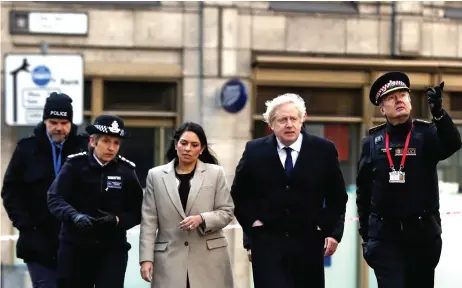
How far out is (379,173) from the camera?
20.0 ft

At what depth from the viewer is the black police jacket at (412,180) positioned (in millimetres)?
5938

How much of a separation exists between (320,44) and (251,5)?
1.21 m

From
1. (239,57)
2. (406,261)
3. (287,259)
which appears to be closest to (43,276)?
(287,259)

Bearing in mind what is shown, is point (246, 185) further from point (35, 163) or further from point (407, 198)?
point (35, 163)

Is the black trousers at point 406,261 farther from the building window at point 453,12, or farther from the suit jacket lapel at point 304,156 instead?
the building window at point 453,12

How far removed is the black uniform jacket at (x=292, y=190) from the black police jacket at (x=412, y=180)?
0.27m

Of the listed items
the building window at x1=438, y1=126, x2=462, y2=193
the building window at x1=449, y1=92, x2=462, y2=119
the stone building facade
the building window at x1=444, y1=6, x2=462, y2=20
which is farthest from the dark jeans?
the building window at x1=444, y1=6, x2=462, y2=20

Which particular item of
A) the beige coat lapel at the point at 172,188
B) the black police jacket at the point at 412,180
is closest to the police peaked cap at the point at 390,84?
the black police jacket at the point at 412,180

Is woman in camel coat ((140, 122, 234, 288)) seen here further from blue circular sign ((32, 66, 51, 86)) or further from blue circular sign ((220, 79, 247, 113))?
blue circular sign ((220, 79, 247, 113))

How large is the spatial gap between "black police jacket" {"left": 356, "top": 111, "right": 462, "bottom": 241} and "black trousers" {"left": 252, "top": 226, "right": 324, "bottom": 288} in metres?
0.49

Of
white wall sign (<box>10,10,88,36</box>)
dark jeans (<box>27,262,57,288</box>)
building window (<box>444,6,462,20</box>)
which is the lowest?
dark jeans (<box>27,262,57,288</box>)

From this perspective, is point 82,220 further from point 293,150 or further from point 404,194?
point 404,194

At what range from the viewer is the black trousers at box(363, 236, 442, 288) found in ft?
→ 19.6

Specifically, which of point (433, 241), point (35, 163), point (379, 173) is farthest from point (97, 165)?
point (433, 241)
